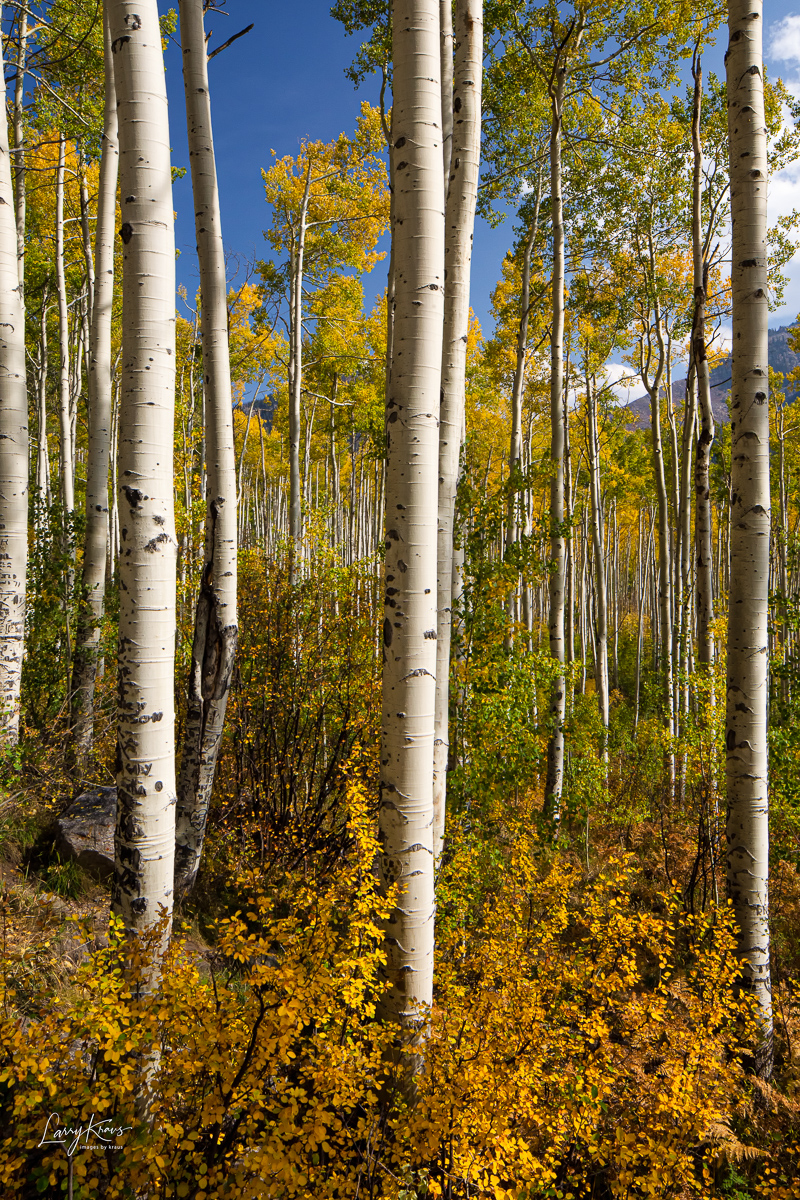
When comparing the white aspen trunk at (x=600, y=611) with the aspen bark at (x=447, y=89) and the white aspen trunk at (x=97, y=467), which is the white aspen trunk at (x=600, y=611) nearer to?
the aspen bark at (x=447, y=89)

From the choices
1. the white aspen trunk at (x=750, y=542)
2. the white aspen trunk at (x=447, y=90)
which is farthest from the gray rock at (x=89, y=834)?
the white aspen trunk at (x=447, y=90)

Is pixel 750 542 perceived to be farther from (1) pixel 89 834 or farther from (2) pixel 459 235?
(1) pixel 89 834

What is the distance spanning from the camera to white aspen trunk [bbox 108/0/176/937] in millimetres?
2111

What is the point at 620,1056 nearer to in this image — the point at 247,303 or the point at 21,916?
the point at 21,916

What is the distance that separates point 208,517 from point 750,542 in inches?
130

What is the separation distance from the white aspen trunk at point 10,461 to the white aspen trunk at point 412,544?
289 centimetres

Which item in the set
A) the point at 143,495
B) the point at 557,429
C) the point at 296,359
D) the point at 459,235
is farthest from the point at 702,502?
the point at 296,359

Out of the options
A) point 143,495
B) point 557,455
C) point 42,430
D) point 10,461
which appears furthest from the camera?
point 42,430

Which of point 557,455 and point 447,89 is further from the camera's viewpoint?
point 557,455

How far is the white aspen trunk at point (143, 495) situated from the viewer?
211 cm

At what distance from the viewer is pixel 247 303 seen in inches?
508

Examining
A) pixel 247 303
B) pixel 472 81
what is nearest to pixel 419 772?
pixel 472 81

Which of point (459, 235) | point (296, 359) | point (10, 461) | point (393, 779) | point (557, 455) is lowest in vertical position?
point (393, 779)

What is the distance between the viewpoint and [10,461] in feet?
12.4
